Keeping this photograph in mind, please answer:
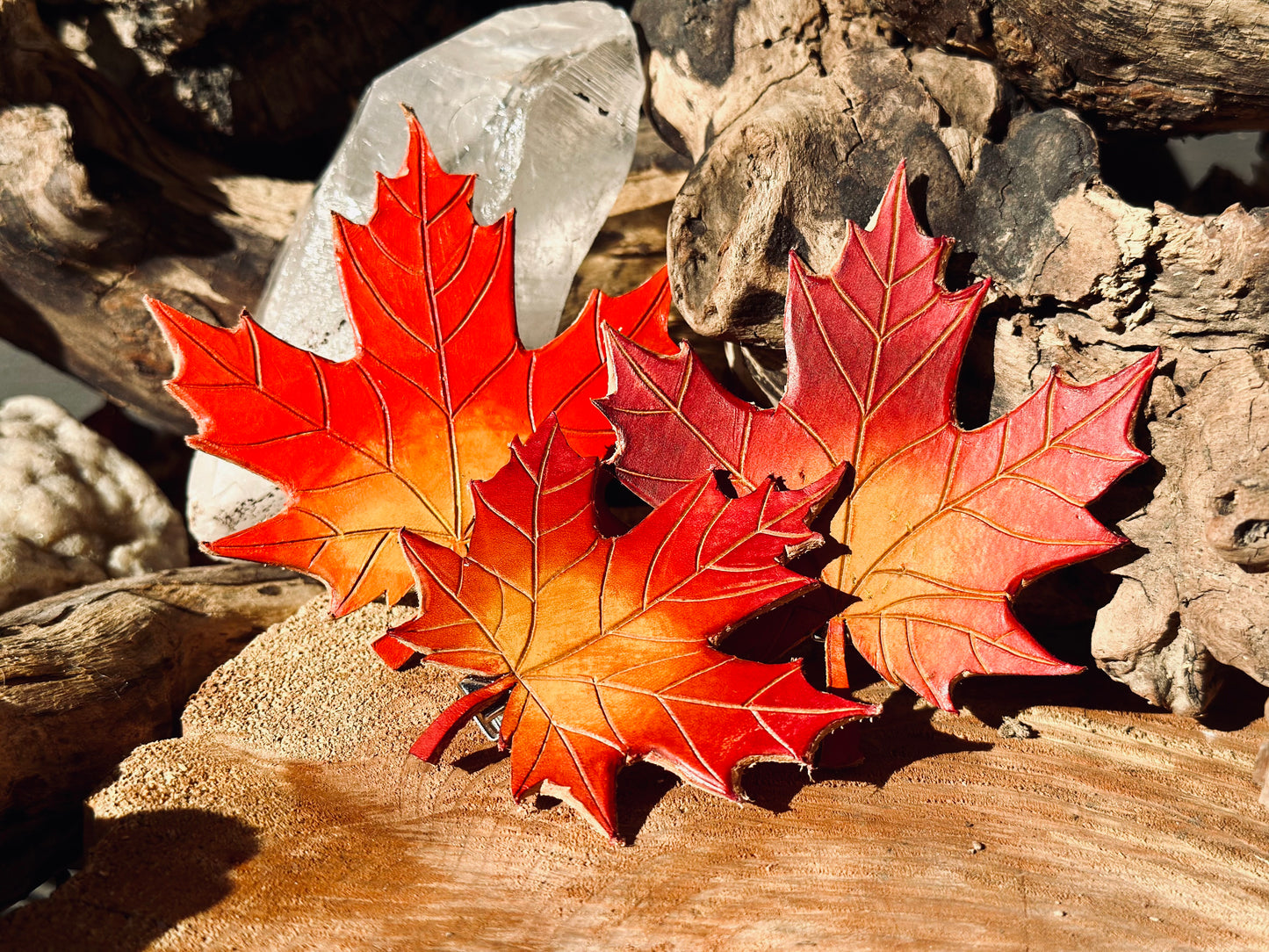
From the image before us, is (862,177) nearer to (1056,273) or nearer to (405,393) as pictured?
(1056,273)

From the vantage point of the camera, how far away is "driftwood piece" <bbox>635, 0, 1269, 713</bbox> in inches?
37.8

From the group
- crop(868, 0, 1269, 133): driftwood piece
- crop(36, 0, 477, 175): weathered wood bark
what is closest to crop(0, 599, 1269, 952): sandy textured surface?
crop(868, 0, 1269, 133): driftwood piece

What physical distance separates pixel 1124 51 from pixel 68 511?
5.12ft

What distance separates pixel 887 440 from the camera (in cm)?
102

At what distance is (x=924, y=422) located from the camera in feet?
3.35

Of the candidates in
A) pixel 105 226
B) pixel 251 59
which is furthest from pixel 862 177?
pixel 251 59

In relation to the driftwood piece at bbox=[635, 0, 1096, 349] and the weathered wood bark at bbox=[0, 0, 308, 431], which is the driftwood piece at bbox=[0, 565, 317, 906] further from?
the driftwood piece at bbox=[635, 0, 1096, 349]

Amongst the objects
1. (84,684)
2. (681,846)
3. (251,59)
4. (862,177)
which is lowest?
(681,846)

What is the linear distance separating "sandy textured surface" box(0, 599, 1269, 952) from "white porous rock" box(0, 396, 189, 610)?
1.68 ft

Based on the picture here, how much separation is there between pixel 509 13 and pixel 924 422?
1050mm

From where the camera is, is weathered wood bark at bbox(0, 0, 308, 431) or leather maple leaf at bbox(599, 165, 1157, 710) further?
Answer: weathered wood bark at bbox(0, 0, 308, 431)

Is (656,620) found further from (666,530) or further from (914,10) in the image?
(914,10)

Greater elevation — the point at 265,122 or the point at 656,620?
the point at 265,122

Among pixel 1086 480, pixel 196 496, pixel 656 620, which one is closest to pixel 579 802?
pixel 656 620
